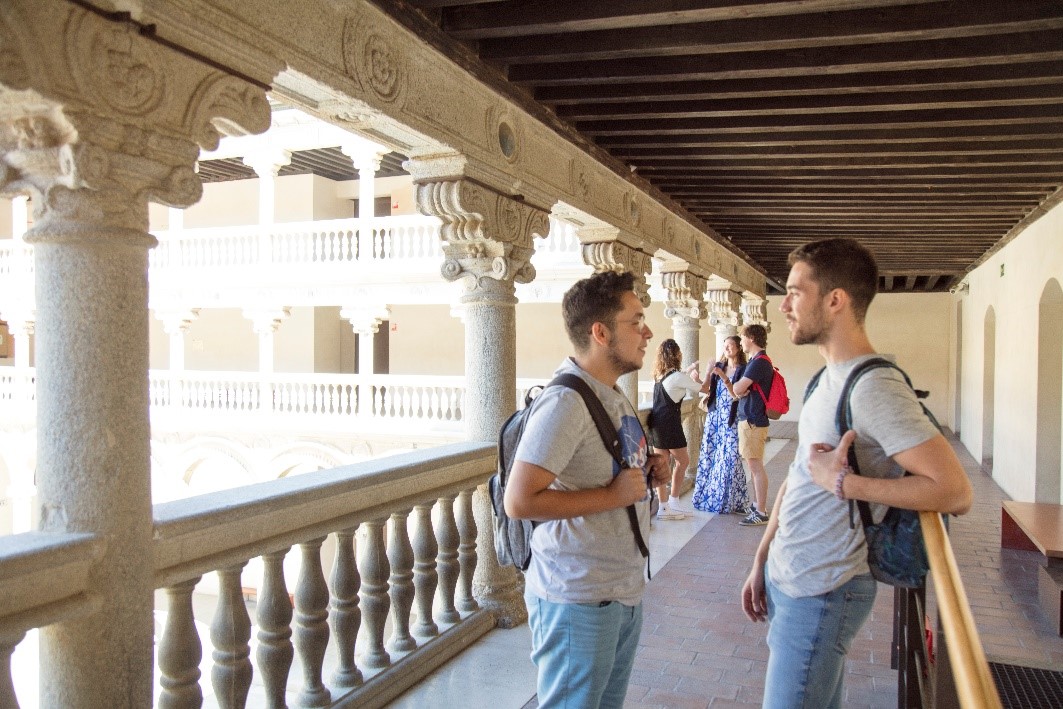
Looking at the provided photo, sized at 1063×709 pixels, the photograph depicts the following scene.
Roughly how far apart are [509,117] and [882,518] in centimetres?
294

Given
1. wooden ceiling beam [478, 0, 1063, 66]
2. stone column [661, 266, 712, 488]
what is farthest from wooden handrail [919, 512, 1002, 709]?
stone column [661, 266, 712, 488]

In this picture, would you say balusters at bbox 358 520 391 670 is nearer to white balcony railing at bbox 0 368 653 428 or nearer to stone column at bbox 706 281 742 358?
stone column at bbox 706 281 742 358

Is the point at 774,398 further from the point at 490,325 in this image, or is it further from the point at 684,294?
the point at 490,325

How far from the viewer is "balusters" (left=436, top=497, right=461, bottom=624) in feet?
12.3

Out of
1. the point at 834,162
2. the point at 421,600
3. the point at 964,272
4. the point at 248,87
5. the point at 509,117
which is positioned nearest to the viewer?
the point at 248,87

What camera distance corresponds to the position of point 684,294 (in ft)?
29.0

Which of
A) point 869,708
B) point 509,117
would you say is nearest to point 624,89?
point 509,117

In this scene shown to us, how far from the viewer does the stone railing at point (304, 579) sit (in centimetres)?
197

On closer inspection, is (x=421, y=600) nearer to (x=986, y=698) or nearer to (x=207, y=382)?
(x=986, y=698)

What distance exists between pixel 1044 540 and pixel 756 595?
3701 mm

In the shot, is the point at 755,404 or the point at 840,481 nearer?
the point at 840,481

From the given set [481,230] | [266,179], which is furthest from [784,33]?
[266,179]

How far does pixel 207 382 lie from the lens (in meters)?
15.6

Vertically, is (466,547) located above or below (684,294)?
below
